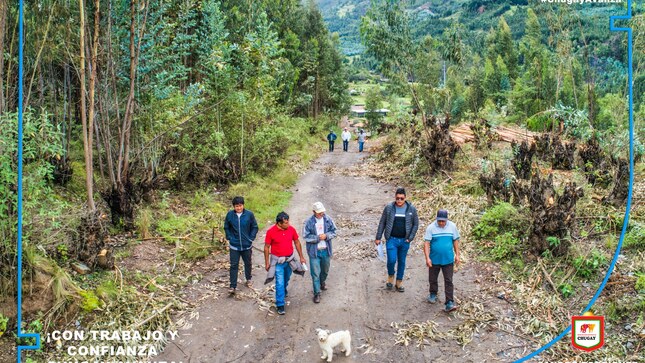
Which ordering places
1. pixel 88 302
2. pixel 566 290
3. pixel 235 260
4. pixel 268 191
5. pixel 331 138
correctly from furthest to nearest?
pixel 331 138 → pixel 268 191 → pixel 235 260 → pixel 566 290 → pixel 88 302

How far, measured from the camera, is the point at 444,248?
22.7 feet

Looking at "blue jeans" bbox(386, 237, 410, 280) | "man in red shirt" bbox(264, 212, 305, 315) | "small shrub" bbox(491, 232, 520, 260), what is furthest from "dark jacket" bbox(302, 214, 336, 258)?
"small shrub" bbox(491, 232, 520, 260)

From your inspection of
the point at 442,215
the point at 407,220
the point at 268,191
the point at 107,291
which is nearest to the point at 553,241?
the point at 442,215

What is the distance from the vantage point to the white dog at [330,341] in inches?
226

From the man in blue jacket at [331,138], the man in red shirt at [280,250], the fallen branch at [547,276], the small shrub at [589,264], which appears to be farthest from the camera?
the man in blue jacket at [331,138]

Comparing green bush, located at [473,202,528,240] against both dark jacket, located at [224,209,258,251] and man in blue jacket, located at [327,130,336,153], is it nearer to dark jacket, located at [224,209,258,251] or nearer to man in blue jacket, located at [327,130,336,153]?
dark jacket, located at [224,209,258,251]

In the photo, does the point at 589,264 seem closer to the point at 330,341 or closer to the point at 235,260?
the point at 330,341

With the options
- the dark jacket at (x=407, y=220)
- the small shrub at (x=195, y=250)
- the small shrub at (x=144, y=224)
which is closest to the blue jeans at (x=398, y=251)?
the dark jacket at (x=407, y=220)

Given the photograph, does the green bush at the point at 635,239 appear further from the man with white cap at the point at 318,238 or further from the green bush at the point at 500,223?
the man with white cap at the point at 318,238

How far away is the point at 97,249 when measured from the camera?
771 cm

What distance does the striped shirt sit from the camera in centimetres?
691

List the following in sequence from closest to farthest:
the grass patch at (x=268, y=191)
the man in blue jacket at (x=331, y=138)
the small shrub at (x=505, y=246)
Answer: the small shrub at (x=505, y=246) < the grass patch at (x=268, y=191) < the man in blue jacket at (x=331, y=138)

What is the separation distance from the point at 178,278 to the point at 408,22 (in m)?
14.1

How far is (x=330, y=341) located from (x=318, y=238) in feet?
5.76
